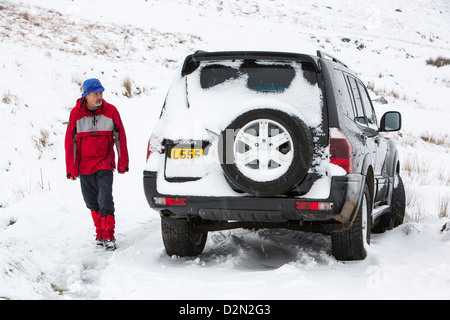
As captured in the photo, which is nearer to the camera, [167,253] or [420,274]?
[420,274]

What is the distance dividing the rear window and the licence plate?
58 cm

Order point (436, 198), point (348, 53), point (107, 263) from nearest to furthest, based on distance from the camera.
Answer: point (107, 263)
point (436, 198)
point (348, 53)

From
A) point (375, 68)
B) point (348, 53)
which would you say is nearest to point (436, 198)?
point (375, 68)

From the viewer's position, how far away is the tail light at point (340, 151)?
376 cm

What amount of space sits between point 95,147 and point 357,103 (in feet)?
9.02

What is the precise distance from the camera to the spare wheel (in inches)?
141

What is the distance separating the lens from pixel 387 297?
10.4ft

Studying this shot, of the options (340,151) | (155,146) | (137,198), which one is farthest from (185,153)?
(137,198)

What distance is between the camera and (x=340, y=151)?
12.4ft

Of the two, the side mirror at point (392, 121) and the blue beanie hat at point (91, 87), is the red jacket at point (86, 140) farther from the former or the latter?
the side mirror at point (392, 121)

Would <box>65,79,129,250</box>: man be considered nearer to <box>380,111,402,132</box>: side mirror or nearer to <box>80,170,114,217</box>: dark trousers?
<box>80,170,114,217</box>: dark trousers

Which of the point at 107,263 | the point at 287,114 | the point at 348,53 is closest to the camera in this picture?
the point at 287,114
